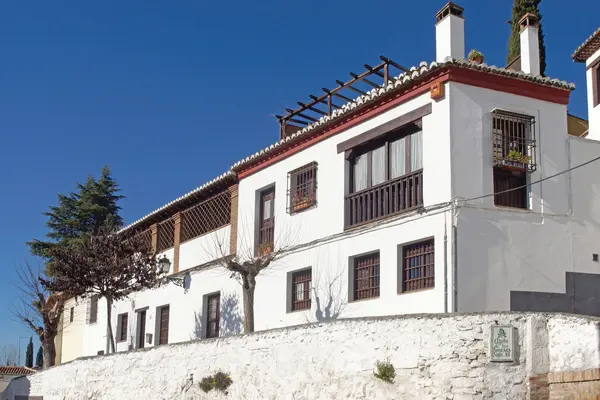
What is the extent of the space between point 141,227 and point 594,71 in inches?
648

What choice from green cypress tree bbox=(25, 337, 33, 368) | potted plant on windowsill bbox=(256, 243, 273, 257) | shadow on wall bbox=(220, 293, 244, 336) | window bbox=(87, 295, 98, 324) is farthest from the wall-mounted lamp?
green cypress tree bbox=(25, 337, 33, 368)

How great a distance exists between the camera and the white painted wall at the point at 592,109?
2016 cm

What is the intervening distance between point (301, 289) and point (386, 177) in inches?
153

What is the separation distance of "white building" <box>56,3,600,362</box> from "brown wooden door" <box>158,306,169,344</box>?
6485mm

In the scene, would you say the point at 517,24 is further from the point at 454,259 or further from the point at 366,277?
the point at 454,259

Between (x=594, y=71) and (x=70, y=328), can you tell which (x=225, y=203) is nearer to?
(x=594, y=71)

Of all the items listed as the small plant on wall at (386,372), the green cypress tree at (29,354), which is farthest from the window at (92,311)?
the green cypress tree at (29,354)

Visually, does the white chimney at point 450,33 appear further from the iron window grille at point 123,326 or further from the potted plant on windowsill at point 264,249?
the iron window grille at point 123,326

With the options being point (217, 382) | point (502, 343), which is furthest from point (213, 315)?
point (502, 343)

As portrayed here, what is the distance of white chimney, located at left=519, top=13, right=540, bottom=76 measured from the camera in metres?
17.8

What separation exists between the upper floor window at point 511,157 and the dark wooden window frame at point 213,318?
32.1 ft

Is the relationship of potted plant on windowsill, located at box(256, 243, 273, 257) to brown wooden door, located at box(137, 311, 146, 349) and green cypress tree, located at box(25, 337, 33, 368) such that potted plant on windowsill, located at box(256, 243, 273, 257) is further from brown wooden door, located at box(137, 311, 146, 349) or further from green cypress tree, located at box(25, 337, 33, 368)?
green cypress tree, located at box(25, 337, 33, 368)

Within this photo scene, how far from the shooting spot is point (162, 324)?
2658cm

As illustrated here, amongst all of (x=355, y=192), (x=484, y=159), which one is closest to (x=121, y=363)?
(x=355, y=192)
